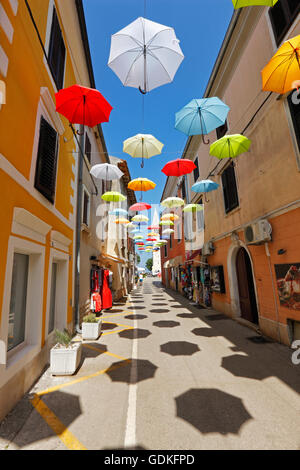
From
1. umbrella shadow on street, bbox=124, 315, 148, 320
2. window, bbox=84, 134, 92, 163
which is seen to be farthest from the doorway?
window, bbox=84, 134, 92, 163

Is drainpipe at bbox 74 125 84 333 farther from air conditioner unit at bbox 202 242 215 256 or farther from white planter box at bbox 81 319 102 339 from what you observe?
air conditioner unit at bbox 202 242 215 256

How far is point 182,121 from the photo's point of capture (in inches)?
288

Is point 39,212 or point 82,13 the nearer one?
A: point 39,212

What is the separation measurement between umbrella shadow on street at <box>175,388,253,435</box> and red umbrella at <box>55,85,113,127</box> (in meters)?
6.98

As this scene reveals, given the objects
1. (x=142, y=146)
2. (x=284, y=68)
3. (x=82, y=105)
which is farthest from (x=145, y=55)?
(x=284, y=68)

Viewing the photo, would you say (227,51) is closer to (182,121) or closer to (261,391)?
(182,121)

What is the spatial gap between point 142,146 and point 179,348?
7721mm

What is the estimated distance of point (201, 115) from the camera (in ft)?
23.2

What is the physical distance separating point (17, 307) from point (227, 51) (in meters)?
13.5

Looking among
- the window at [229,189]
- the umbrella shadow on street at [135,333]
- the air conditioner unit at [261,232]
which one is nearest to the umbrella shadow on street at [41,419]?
the umbrella shadow on street at [135,333]

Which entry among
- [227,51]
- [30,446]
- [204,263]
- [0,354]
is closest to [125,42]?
[227,51]

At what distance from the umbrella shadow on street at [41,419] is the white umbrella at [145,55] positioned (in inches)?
305

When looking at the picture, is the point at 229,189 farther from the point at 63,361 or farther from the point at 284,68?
the point at 63,361

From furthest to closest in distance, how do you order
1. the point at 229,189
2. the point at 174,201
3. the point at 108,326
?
the point at 174,201 < the point at 229,189 < the point at 108,326
